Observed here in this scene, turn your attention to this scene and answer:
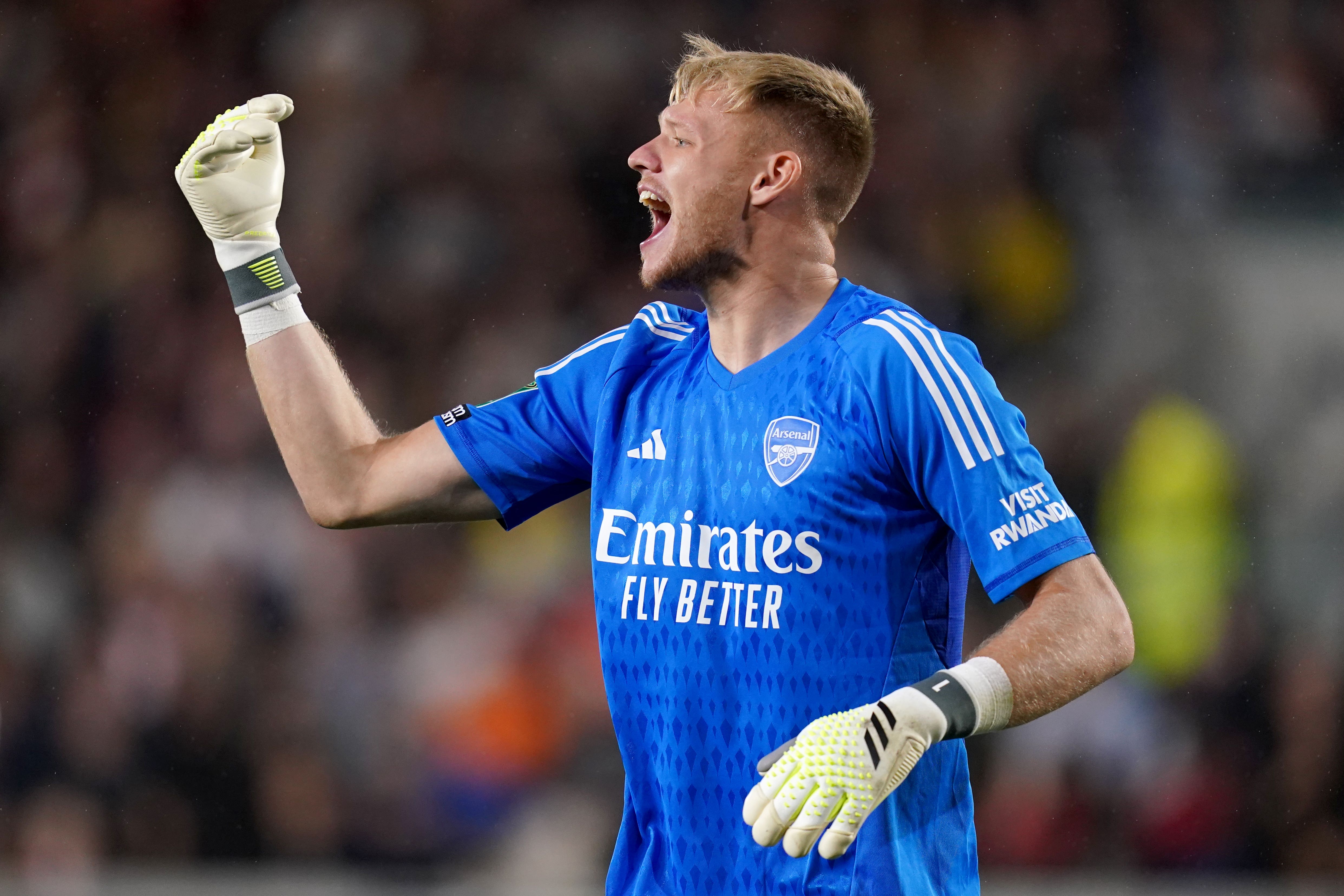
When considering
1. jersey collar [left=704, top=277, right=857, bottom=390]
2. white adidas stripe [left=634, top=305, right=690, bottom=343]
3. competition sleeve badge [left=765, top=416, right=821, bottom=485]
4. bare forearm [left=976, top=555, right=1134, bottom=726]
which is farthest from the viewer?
white adidas stripe [left=634, top=305, right=690, bottom=343]

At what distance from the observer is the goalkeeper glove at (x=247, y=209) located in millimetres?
2943

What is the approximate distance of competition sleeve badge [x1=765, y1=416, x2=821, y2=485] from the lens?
8.07ft

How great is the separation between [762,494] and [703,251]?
54 cm

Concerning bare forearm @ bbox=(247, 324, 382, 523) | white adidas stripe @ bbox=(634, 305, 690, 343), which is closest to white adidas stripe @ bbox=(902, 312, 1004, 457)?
white adidas stripe @ bbox=(634, 305, 690, 343)

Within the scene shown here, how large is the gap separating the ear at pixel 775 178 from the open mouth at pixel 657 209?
169 millimetres

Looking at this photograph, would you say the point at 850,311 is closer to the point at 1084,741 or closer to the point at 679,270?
the point at 679,270

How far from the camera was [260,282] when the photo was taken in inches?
117

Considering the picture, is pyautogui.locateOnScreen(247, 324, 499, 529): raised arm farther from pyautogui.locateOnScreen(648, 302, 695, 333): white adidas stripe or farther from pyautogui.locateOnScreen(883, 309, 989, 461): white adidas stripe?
pyautogui.locateOnScreen(883, 309, 989, 461): white adidas stripe

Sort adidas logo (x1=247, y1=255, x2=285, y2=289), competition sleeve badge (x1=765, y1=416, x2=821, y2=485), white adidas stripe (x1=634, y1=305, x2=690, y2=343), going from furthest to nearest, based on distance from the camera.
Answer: adidas logo (x1=247, y1=255, x2=285, y2=289) → white adidas stripe (x1=634, y1=305, x2=690, y2=343) → competition sleeve badge (x1=765, y1=416, x2=821, y2=485)

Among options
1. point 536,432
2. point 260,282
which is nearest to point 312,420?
point 260,282

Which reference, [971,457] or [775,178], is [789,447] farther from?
[775,178]

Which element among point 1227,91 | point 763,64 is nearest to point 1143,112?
point 1227,91

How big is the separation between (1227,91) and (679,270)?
5.33m

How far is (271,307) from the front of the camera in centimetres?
296
